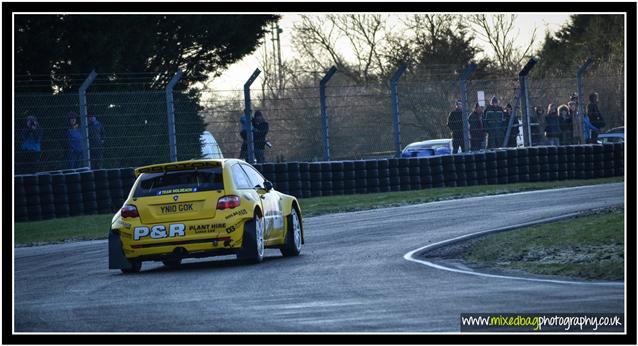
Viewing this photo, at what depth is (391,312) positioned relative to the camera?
925 cm

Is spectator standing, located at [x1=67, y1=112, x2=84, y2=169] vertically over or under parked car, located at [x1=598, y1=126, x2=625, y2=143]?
over

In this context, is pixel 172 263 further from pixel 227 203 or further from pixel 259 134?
pixel 259 134

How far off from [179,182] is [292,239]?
1777mm

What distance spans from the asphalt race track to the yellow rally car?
26 cm

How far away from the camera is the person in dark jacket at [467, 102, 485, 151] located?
1060 inches

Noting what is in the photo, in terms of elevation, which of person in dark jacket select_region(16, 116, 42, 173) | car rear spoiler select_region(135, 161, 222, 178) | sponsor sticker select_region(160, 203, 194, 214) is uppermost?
person in dark jacket select_region(16, 116, 42, 173)

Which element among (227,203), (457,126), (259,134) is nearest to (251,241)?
(227,203)

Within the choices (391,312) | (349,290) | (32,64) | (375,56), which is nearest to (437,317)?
(391,312)

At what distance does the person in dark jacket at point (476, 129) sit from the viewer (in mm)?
26922

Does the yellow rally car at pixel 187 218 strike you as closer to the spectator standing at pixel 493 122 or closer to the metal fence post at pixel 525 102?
the spectator standing at pixel 493 122

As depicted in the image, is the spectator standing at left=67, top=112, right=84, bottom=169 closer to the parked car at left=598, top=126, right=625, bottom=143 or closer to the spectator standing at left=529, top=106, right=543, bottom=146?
the spectator standing at left=529, top=106, right=543, bottom=146

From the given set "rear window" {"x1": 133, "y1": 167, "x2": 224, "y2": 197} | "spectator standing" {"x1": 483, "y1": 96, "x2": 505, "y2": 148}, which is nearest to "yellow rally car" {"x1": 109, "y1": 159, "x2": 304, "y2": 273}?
"rear window" {"x1": 133, "y1": 167, "x2": 224, "y2": 197}

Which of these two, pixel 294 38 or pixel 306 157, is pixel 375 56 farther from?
pixel 306 157

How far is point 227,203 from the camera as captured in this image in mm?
13797
